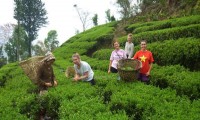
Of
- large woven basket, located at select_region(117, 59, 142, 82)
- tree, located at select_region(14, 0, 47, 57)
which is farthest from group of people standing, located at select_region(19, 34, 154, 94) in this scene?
tree, located at select_region(14, 0, 47, 57)

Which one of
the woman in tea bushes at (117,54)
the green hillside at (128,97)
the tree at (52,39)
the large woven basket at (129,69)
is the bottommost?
the green hillside at (128,97)

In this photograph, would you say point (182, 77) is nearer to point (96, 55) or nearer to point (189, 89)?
point (189, 89)

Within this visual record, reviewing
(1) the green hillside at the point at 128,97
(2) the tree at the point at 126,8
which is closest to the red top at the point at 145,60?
(1) the green hillside at the point at 128,97

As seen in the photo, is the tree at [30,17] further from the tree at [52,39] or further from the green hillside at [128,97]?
the green hillside at [128,97]

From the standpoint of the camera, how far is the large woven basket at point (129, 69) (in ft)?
30.0

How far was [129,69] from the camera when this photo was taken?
909cm

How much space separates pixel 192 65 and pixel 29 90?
7500 millimetres

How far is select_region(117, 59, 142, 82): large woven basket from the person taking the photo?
9.13 metres

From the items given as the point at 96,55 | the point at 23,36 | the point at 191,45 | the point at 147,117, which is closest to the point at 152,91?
the point at 147,117

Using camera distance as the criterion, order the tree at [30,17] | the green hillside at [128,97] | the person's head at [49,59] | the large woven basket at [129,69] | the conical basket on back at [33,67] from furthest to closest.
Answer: the tree at [30,17], the conical basket on back at [33,67], the person's head at [49,59], the large woven basket at [129,69], the green hillside at [128,97]

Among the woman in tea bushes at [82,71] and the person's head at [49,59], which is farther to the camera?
the woman in tea bushes at [82,71]

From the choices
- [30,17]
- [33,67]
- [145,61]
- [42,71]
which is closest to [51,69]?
[42,71]

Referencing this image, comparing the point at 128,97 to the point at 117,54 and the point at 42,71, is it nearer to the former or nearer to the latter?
the point at 42,71

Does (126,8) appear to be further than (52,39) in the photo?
No
